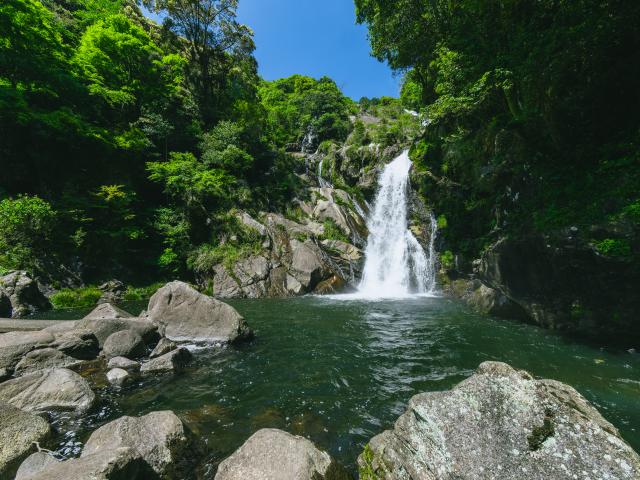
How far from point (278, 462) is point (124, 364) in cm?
577

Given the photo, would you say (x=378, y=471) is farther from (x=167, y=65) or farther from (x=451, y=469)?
(x=167, y=65)

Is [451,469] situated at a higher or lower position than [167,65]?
lower

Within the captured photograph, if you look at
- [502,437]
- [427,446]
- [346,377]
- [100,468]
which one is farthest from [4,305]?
[502,437]

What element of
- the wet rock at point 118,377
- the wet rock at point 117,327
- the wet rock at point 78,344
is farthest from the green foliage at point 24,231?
the wet rock at point 118,377

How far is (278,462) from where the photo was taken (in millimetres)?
2893

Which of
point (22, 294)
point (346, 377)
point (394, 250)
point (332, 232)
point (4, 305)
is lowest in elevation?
point (4, 305)

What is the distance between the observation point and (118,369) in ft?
21.0

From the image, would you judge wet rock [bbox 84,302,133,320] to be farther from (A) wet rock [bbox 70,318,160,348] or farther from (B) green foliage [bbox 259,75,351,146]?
(B) green foliage [bbox 259,75,351,146]

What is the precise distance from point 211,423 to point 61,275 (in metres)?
15.9

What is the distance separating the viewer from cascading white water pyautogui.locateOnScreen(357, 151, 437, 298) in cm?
1942

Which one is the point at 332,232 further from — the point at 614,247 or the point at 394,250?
the point at 614,247

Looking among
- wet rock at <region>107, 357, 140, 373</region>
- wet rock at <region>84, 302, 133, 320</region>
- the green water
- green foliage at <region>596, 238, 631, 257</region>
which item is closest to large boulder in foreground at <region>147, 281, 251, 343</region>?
the green water

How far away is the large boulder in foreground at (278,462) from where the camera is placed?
9.20 ft

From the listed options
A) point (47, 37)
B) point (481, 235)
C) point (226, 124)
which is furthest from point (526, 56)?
point (47, 37)
